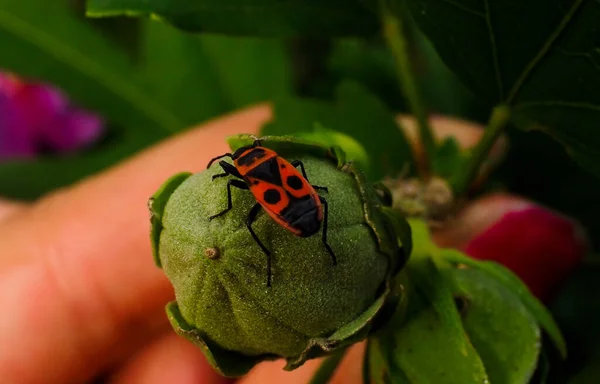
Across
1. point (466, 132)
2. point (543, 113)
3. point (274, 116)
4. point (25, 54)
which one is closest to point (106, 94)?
point (25, 54)

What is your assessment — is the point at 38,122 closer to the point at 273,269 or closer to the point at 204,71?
the point at 204,71

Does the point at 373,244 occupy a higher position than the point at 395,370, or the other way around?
the point at 373,244

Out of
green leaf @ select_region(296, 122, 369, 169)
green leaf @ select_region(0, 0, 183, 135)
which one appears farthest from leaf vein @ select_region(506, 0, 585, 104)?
green leaf @ select_region(0, 0, 183, 135)

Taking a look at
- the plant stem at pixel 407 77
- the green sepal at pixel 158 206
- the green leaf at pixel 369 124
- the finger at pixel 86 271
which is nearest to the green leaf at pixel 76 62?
the finger at pixel 86 271

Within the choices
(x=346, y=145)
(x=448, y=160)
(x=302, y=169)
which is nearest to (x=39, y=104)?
(x=448, y=160)

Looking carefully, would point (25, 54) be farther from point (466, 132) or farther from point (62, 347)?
point (466, 132)

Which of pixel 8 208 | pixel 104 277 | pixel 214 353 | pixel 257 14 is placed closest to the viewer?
pixel 214 353
